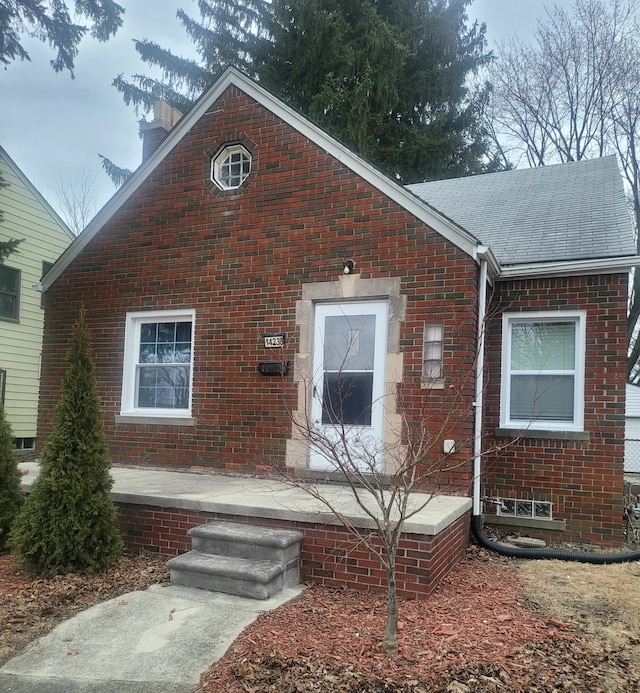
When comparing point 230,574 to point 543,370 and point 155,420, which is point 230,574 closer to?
point 155,420

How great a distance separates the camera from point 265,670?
343 centimetres

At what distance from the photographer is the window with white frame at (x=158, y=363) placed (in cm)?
857

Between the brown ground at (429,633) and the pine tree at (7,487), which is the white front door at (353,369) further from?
the pine tree at (7,487)

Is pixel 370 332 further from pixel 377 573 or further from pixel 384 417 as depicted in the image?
pixel 377 573

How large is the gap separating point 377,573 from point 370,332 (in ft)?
10.4

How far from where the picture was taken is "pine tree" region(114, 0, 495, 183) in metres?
19.8

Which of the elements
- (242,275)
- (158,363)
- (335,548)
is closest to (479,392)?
(335,548)

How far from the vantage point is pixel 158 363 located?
874cm

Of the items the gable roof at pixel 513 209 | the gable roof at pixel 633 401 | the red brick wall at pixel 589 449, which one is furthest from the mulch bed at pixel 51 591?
the gable roof at pixel 633 401

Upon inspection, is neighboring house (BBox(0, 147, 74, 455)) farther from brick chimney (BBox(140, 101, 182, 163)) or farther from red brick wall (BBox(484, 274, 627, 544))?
red brick wall (BBox(484, 274, 627, 544))

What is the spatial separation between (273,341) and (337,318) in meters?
0.89

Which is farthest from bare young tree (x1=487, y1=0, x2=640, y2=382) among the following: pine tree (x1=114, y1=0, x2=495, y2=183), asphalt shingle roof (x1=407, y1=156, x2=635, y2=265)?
asphalt shingle roof (x1=407, y1=156, x2=635, y2=265)

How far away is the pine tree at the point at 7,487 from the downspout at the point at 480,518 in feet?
15.4

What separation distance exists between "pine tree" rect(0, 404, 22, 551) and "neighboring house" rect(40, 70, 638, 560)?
2.47 m
